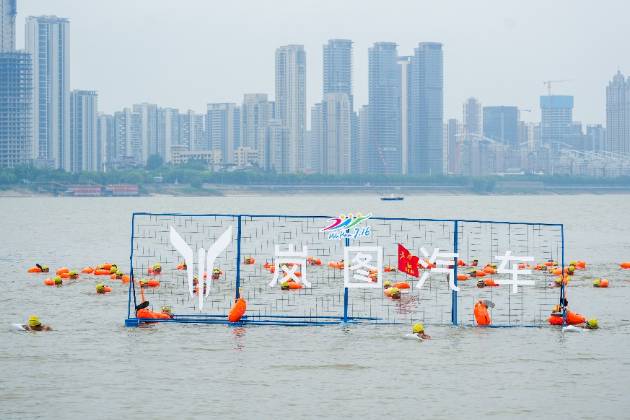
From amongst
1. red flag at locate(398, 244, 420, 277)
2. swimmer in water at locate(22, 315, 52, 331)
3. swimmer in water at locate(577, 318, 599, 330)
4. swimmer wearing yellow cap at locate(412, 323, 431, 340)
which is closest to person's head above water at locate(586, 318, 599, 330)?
swimmer in water at locate(577, 318, 599, 330)

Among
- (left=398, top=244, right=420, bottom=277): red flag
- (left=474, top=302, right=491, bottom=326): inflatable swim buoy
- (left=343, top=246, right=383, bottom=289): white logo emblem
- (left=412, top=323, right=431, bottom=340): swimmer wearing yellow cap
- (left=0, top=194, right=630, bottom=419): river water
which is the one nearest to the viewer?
(left=0, top=194, right=630, bottom=419): river water

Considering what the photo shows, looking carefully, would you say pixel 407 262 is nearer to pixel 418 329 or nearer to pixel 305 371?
pixel 418 329

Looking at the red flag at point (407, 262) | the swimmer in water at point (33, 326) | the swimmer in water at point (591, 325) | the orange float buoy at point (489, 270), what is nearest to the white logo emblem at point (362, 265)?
the red flag at point (407, 262)

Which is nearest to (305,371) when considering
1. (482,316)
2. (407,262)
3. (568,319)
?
(407,262)

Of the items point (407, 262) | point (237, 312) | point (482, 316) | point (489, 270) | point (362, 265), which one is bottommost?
point (482, 316)

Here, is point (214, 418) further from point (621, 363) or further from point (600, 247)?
point (600, 247)

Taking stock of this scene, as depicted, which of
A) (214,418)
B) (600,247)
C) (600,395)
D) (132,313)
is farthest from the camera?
(600,247)

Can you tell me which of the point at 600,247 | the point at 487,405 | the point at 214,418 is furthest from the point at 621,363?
the point at 600,247

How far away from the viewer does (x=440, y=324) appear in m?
32.5

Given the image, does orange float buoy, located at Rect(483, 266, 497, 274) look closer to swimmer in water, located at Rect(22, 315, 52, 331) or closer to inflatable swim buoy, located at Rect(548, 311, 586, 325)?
inflatable swim buoy, located at Rect(548, 311, 586, 325)

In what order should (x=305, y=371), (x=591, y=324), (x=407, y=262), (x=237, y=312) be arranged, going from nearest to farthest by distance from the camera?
(x=305, y=371) < (x=407, y=262) < (x=237, y=312) < (x=591, y=324)

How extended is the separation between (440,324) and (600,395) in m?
9.20

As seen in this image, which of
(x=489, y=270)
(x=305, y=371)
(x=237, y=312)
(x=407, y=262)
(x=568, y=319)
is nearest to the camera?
(x=305, y=371)

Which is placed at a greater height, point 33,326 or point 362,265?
point 362,265
